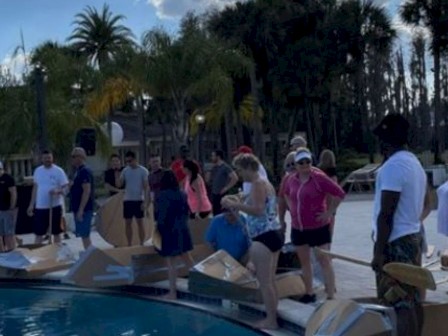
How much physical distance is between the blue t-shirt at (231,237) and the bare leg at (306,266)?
736 millimetres

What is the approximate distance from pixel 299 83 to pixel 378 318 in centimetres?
3648

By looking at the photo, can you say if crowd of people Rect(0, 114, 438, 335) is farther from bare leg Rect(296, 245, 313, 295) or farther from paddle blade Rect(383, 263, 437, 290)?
paddle blade Rect(383, 263, 437, 290)

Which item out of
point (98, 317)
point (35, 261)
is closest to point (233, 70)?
point (35, 261)

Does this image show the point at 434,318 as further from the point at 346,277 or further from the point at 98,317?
the point at 346,277

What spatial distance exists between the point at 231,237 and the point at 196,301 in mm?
941

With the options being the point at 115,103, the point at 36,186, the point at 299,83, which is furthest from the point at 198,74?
the point at 36,186

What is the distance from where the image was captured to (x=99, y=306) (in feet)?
34.4

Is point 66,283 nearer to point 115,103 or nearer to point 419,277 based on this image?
point 419,277

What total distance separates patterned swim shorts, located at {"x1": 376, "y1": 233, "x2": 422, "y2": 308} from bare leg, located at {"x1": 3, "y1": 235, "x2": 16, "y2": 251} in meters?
8.77

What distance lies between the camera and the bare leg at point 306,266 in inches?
344

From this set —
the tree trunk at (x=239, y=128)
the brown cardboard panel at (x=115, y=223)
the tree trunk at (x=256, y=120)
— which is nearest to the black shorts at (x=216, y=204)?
the brown cardboard panel at (x=115, y=223)

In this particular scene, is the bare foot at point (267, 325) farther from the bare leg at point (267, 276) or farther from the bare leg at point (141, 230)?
the bare leg at point (141, 230)

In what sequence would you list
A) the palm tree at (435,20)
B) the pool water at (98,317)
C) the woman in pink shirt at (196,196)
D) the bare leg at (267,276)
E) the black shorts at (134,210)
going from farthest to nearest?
the palm tree at (435,20) < the black shorts at (134,210) < the woman in pink shirt at (196,196) < the pool water at (98,317) < the bare leg at (267,276)

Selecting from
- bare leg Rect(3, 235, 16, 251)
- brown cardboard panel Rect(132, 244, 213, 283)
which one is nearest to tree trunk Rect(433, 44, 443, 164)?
bare leg Rect(3, 235, 16, 251)
